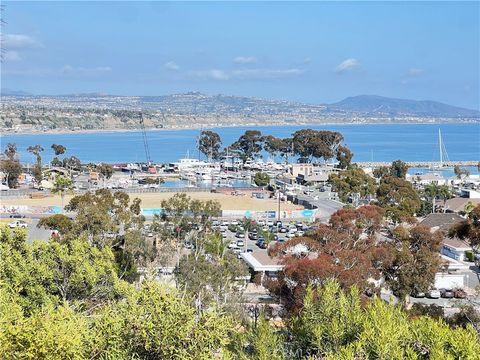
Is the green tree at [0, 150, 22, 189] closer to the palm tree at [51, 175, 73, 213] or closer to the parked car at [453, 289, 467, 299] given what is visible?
the palm tree at [51, 175, 73, 213]

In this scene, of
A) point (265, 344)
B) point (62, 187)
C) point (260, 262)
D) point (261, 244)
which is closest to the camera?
point (265, 344)

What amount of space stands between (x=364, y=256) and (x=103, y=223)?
7.65 meters

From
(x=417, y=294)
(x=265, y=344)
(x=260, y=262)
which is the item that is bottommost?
(x=417, y=294)

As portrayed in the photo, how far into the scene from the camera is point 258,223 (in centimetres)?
2684

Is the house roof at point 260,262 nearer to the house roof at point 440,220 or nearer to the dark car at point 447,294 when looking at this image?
the dark car at point 447,294

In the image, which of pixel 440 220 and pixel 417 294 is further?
pixel 440 220

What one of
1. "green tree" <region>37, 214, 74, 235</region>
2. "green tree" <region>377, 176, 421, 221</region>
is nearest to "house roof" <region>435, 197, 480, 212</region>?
"green tree" <region>377, 176, 421, 221</region>

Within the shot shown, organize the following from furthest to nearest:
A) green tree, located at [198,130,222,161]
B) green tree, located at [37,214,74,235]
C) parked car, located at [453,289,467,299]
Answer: green tree, located at [198,130,222,161]
green tree, located at [37,214,74,235]
parked car, located at [453,289,467,299]

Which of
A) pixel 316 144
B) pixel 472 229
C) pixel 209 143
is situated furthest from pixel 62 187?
pixel 209 143

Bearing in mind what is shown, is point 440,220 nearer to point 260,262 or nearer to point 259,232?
point 259,232

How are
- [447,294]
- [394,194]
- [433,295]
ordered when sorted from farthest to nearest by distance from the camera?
[394,194] < [447,294] < [433,295]

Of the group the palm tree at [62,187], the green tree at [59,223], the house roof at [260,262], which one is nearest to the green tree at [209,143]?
the palm tree at [62,187]

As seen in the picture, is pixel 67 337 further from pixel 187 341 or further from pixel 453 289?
pixel 453 289

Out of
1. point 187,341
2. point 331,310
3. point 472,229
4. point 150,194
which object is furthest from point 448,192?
point 187,341
